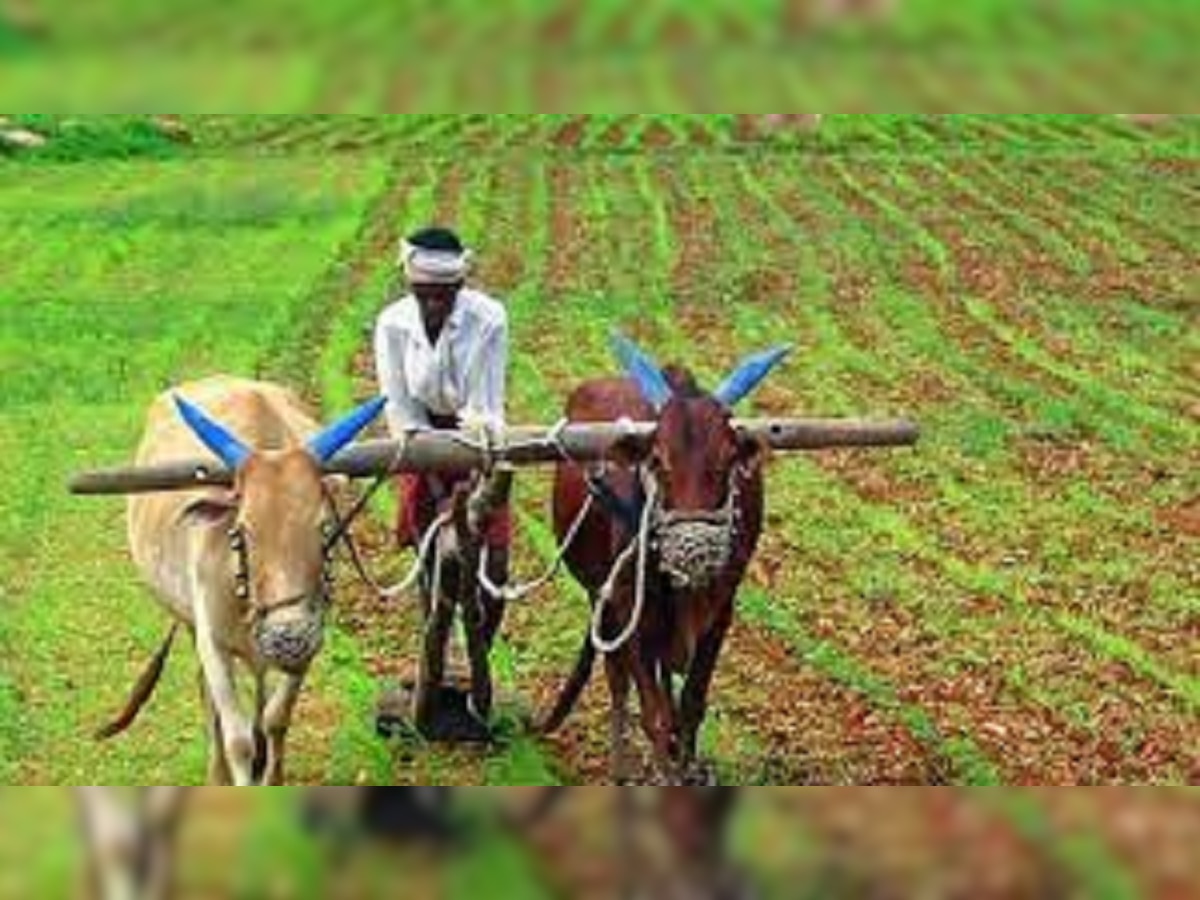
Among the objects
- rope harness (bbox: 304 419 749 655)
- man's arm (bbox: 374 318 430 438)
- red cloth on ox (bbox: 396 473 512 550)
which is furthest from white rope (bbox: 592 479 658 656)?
man's arm (bbox: 374 318 430 438)

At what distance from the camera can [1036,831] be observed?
71cm

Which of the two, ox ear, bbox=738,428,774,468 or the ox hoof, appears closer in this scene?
ox ear, bbox=738,428,774,468

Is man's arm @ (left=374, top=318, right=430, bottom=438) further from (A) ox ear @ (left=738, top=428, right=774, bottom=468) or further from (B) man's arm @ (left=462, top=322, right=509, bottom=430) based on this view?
(A) ox ear @ (left=738, top=428, right=774, bottom=468)

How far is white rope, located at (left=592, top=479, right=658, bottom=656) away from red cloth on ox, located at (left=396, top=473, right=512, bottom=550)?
584 mm

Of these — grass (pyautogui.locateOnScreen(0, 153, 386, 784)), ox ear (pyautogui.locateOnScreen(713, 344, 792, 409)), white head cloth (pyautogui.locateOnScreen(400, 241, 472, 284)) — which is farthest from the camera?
grass (pyautogui.locateOnScreen(0, 153, 386, 784))

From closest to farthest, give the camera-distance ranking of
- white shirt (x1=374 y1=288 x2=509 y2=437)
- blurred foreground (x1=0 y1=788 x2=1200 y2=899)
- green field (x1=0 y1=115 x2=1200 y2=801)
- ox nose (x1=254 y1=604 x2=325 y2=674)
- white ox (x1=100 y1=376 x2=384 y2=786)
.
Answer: blurred foreground (x1=0 y1=788 x2=1200 y2=899)
ox nose (x1=254 y1=604 x2=325 y2=674)
white ox (x1=100 y1=376 x2=384 y2=786)
white shirt (x1=374 y1=288 x2=509 y2=437)
green field (x1=0 y1=115 x2=1200 y2=801)

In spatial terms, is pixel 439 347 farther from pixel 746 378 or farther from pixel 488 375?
pixel 746 378

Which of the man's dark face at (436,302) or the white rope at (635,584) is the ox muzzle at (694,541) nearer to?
the white rope at (635,584)

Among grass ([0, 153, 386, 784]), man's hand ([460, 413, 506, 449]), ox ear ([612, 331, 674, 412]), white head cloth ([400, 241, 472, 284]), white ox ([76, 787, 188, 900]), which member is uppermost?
white ox ([76, 787, 188, 900])

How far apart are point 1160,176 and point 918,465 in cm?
1566

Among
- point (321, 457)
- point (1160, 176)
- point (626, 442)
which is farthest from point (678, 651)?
point (1160, 176)

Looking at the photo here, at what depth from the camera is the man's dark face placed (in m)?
6.45

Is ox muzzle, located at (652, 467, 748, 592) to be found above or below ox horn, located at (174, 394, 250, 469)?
below

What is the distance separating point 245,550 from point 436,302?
4.03ft
